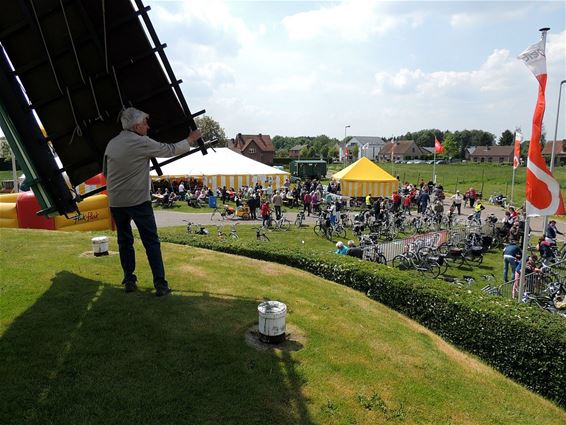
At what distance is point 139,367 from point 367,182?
25.4 meters

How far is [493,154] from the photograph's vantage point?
394ft

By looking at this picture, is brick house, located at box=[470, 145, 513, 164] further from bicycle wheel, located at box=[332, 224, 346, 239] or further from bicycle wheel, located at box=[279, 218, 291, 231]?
bicycle wheel, located at box=[332, 224, 346, 239]

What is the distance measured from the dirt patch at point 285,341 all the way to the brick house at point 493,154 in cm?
12541

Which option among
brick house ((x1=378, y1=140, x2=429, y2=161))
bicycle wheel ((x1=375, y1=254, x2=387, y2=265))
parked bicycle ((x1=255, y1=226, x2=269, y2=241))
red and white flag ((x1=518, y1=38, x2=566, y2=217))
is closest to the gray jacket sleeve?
red and white flag ((x1=518, y1=38, x2=566, y2=217))

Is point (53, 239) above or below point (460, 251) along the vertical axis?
above

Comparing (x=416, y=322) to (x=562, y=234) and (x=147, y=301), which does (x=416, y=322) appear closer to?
(x=147, y=301)

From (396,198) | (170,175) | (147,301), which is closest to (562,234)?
(396,198)

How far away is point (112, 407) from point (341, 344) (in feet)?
8.40

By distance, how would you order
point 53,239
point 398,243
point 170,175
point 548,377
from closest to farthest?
point 548,377
point 53,239
point 398,243
point 170,175

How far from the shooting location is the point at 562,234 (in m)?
21.0

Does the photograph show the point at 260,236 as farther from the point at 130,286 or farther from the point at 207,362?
the point at 207,362

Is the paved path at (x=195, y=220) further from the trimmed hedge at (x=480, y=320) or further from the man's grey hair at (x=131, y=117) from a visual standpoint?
the man's grey hair at (x=131, y=117)

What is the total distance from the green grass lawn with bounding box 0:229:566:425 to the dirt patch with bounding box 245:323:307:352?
0.24 feet

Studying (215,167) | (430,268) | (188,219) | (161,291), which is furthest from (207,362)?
(215,167)
